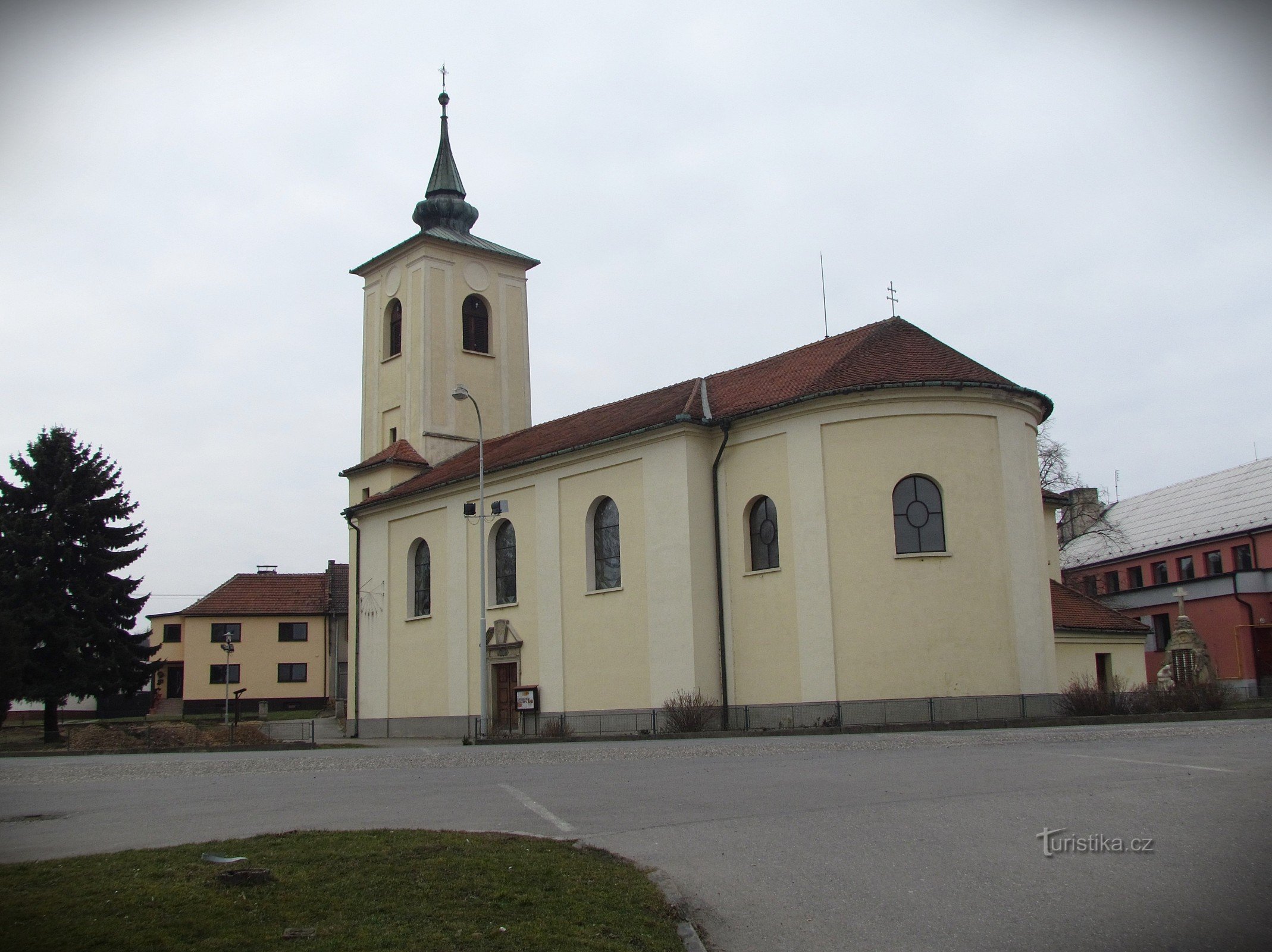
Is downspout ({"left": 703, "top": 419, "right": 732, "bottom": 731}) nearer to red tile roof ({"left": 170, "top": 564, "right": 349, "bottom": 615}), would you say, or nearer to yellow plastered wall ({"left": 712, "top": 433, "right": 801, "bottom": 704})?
yellow plastered wall ({"left": 712, "top": 433, "right": 801, "bottom": 704})

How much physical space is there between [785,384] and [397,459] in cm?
1635

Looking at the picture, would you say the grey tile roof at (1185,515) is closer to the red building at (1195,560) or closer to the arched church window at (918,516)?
the red building at (1195,560)

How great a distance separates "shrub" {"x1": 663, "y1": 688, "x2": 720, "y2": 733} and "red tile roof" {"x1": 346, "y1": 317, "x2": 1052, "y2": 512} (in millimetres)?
6728

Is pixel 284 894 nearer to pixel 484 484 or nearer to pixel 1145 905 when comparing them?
pixel 1145 905

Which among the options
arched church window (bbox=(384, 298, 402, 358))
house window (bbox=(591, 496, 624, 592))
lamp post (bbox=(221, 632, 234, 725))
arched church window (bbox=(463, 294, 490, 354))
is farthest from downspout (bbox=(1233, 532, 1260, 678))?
lamp post (bbox=(221, 632, 234, 725))

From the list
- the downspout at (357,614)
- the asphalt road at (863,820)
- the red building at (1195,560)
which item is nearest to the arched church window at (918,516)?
the asphalt road at (863,820)

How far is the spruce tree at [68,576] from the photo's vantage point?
39000mm

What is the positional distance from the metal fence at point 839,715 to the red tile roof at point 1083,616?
18.3 ft

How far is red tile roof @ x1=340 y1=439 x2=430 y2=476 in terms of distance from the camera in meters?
39.1

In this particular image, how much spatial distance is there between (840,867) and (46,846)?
274 inches

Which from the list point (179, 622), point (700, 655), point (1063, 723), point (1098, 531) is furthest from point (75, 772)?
point (179, 622)

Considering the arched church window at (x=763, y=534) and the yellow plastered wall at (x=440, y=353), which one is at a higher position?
the yellow plastered wall at (x=440, y=353)

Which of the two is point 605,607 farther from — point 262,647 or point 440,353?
point 262,647

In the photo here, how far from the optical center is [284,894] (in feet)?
24.1
